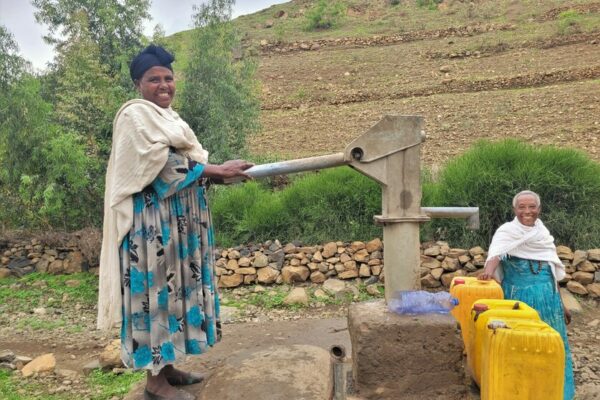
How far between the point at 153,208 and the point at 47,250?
17.7 feet

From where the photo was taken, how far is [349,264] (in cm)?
591

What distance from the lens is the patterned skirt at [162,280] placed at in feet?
7.35

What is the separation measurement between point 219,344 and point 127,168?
2199 mm

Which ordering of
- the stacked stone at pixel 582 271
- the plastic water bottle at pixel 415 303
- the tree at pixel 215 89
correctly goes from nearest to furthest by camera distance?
the plastic water bottle at pixel 415 303 < the stacked stone at pixel 582 271 < the tree at pixel 215 89

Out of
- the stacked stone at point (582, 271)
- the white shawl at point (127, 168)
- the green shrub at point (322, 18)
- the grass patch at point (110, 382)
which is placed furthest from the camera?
the green shrub at point (322, 18)

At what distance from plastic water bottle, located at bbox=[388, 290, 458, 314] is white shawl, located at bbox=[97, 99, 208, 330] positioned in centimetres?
114

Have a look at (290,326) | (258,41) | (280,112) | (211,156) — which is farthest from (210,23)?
(258,41)

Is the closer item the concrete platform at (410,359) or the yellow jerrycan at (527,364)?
the yellow jerrycan at (527,364)

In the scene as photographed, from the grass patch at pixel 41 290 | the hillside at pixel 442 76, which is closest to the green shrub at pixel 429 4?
the hillside at pixel 442 76

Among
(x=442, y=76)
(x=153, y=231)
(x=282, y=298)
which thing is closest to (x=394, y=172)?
(x=153, y=231)

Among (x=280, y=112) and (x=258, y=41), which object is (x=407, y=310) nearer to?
(x=280, y=112)

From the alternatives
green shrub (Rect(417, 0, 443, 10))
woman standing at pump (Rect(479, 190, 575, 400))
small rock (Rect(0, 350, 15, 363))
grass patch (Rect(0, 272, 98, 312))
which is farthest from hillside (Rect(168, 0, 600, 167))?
small rock (Rect(0, 350, 15, 363))

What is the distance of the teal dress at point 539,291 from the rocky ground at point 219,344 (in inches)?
14.8

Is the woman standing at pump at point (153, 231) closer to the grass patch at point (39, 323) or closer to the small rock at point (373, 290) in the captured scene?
the grass patch at point (39, 323)
